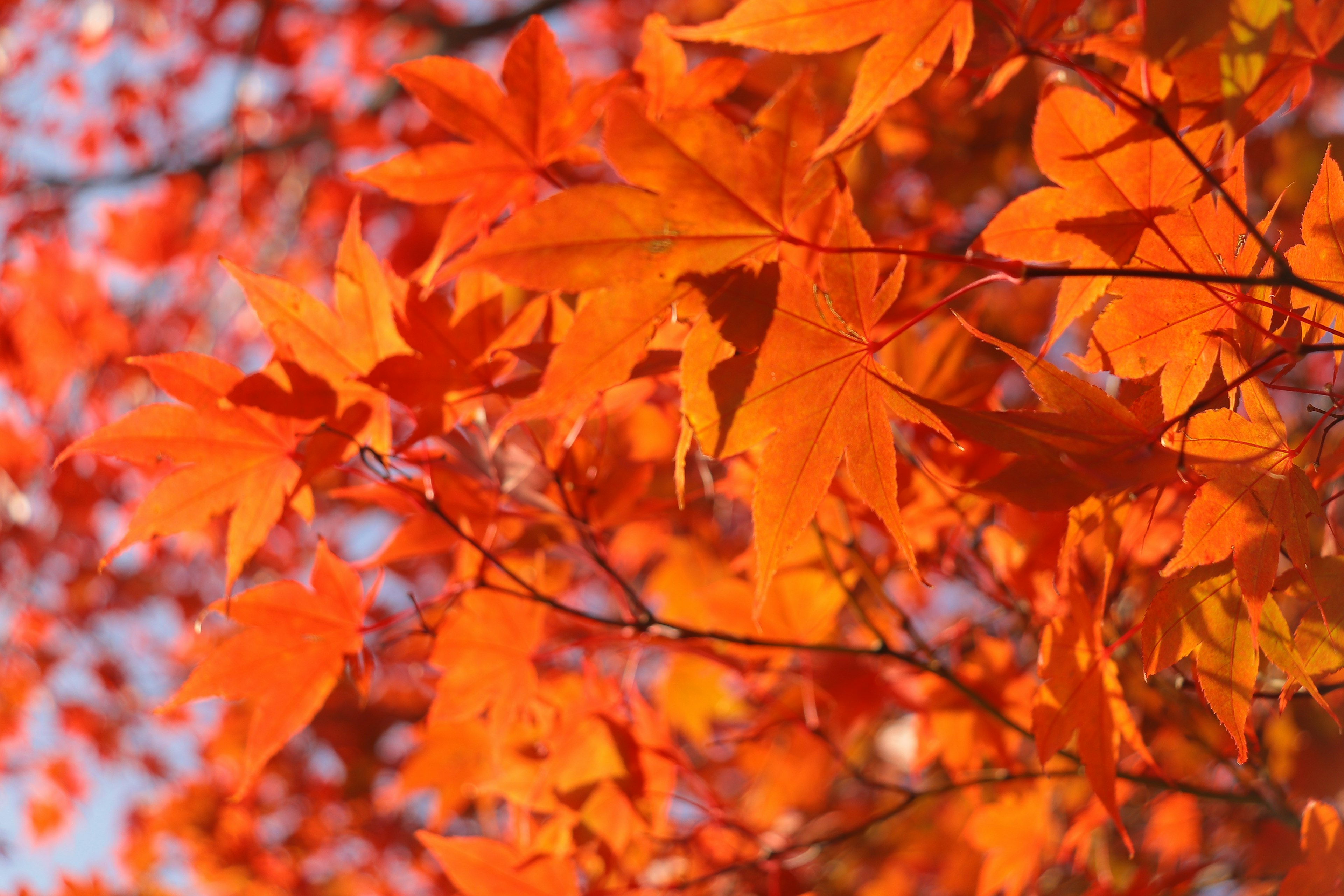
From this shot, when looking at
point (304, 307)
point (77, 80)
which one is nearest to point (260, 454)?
point (304, 307)

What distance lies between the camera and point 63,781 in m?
3.85

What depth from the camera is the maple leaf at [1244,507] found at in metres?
0.54

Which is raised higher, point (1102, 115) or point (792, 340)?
point (1102, 115)

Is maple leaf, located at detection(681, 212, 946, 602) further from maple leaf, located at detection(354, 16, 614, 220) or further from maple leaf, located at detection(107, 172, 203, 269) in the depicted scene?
maple leaf, located at detection(107, 172, 203, 269)

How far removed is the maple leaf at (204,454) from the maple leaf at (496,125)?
23cm

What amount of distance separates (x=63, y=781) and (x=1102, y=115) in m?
4.72

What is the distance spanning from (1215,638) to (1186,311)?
8.8 inches

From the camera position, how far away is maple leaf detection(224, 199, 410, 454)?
29.0 inches

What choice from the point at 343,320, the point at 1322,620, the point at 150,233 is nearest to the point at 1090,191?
the point at 1322,620

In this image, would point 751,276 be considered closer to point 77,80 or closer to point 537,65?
point 537,65

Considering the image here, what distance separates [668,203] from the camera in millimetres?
508

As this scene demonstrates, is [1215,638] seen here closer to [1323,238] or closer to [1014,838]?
[1323,238]

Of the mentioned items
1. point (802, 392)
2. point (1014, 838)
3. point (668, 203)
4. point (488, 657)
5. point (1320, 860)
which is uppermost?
point (668, 203)

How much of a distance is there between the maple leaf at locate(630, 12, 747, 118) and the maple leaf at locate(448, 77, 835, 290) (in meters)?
0.37
